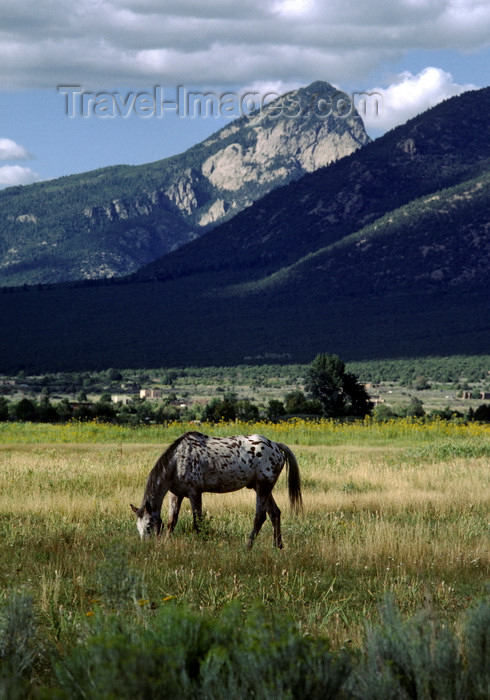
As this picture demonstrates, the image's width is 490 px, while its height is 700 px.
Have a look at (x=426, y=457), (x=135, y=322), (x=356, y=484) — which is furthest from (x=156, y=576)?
(x=135, y=322)

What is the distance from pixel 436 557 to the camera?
923 centimetres

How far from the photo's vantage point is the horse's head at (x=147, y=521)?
33.4 ft

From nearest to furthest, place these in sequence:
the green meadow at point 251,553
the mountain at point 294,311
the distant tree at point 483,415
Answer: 1. the green meadow at point 251,553
2. the distant tree at point 483,415
3. the mountain at point 294,311

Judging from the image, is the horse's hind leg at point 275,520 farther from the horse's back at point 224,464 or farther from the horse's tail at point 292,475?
the horse's tail at point 292,475

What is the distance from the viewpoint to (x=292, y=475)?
11117 millimetres

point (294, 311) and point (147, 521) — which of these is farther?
point (294, 311)

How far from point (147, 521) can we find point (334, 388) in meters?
35.6

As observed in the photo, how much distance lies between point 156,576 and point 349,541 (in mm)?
2499

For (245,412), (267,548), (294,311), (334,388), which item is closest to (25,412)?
(245,412)

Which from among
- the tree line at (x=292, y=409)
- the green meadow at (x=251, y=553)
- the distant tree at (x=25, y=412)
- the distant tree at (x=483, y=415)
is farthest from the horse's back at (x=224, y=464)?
the distant tree at (x=25, y=412)

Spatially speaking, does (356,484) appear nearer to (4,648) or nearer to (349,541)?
(349,541)

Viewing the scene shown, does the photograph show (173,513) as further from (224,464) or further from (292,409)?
(292,409)

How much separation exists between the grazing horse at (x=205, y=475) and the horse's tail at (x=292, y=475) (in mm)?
299

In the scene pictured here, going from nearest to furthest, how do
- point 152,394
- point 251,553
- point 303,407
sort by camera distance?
point 251,553 < point 303,407 < point 152,394
